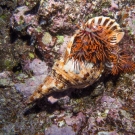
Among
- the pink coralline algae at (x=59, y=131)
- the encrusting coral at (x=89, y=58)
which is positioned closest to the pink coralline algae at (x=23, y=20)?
the encrusting coral at (x=89, y=58)

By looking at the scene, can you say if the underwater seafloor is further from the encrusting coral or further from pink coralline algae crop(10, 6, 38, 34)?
the encrusting coral

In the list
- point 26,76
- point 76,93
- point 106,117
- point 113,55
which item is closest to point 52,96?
point 76,93


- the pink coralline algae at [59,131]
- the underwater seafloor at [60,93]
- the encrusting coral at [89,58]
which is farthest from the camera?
the pink coralline algae at [59,131]

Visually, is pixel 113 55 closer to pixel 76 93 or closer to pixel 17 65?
pixel 76 93

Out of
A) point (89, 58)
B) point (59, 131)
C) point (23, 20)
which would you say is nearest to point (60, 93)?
point (59, 131)

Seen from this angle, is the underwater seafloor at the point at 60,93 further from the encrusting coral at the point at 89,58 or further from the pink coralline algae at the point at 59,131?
the encrusting coral at the point at 89,58

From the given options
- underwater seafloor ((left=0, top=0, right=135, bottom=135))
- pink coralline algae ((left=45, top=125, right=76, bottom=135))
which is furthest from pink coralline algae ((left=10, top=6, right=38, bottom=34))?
pink coralline algae ((left=45, top=125, right=76, bottom=135))

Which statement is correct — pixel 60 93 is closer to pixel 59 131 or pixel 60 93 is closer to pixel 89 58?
pixel 59 131
